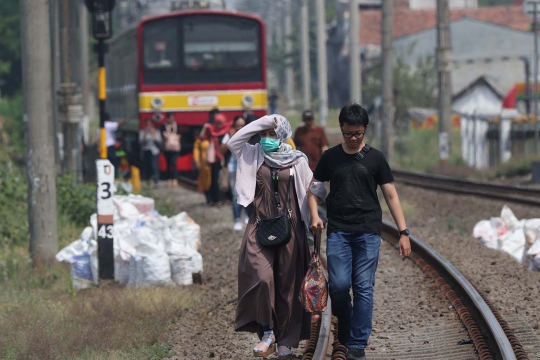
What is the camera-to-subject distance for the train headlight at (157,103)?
22141mm

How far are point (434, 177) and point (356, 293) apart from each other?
56.2 ft

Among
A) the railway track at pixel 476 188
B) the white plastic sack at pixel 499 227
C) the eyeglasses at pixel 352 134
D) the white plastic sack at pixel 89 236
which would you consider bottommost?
the railway track at pixel 476 188

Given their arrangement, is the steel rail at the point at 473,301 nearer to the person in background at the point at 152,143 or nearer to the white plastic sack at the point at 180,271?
the white plastic sack at the point at 180,271

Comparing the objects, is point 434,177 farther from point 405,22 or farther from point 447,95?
point 405,22

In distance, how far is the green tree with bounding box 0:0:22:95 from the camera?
50.2m

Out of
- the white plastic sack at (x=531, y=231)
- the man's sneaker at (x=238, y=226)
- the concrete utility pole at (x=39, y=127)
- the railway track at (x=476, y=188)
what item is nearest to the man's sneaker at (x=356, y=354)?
the white plastic sack at (x=531, y=231)

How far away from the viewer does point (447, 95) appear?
91.8ft

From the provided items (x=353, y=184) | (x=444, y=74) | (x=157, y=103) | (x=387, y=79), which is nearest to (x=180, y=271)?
(x=353, y=184)

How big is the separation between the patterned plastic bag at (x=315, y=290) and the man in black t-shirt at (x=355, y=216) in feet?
0.29

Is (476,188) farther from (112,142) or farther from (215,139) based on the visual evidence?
(112,142)

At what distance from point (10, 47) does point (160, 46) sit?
3018cm

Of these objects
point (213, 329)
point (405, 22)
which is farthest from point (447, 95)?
point (405, 22)

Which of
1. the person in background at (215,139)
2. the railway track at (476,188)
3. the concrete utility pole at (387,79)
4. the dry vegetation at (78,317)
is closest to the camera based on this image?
the dry vegetation at (78,317)

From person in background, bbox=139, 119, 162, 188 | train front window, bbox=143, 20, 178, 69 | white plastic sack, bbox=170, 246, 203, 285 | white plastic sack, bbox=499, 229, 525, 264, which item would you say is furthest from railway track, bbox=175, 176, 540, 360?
train front window, bbox=143, 20, 178, 69
